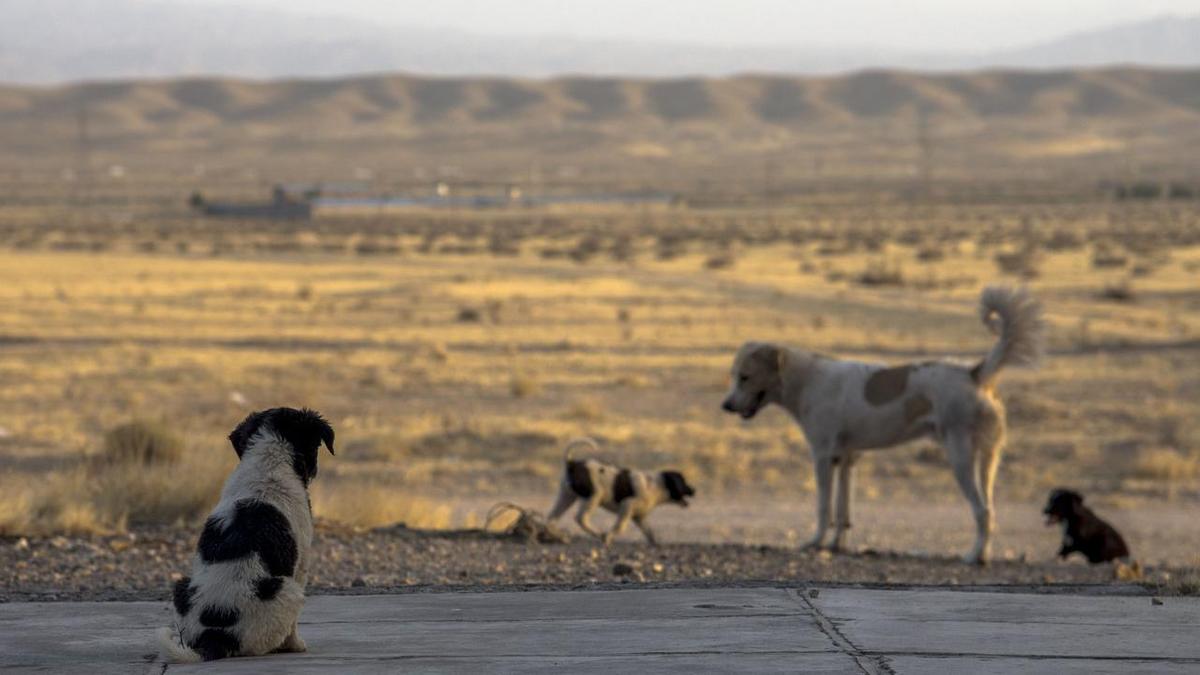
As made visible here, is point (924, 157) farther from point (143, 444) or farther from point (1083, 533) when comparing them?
point (1083, 533)

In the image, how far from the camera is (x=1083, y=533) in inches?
516

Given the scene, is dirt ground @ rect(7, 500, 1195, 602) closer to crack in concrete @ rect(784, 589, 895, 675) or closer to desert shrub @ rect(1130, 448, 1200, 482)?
crack in concrete @ rect(784, 589, 895, 675)

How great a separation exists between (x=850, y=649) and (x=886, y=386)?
621cm

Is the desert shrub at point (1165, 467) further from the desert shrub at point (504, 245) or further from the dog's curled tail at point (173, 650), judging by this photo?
the desert shrub at point (504, 245)

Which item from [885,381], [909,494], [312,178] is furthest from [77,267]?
[312,178]

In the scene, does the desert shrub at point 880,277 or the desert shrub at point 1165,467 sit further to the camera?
the desert shrub at point 880,277

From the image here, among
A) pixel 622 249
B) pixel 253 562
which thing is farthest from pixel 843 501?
pixel 622 249

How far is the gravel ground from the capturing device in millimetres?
10383

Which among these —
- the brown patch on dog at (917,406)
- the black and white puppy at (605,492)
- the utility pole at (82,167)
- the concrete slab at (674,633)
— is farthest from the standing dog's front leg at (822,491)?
the utility pole at (82,167)

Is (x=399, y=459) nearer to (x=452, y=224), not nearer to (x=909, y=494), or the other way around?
(x=909, y=494)

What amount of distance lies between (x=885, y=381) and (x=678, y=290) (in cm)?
2812

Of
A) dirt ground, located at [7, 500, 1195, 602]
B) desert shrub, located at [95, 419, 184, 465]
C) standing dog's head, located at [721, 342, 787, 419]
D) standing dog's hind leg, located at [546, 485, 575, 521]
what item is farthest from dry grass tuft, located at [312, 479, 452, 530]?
standing dog's head, located at [721, 342, 787, 419]

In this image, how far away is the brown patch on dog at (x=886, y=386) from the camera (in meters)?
13.4

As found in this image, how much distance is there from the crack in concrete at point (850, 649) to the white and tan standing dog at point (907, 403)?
4.81 metres
